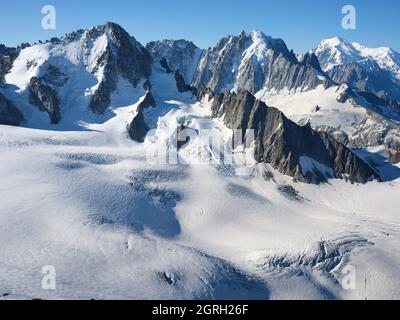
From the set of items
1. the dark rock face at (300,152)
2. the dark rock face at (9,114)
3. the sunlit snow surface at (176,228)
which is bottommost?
the sunlit snow surface at (176,228)

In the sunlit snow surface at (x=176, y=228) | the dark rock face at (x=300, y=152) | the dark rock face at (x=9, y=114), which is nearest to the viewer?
the sunlit snow surface at (x=176, y=228)

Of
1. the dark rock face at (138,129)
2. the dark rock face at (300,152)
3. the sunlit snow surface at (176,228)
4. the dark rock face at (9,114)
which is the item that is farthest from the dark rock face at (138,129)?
the dark rock face at (9,114)

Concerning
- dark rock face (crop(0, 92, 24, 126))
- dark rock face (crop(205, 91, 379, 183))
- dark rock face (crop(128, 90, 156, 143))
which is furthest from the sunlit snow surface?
dark rock face (crop(128, 90, 156, 143))

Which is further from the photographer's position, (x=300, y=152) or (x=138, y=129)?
(x=138, y=129)

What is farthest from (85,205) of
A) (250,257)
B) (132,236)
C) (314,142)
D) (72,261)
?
(314,142)

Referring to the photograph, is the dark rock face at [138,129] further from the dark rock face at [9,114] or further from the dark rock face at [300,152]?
the dark rock face at [9,114]

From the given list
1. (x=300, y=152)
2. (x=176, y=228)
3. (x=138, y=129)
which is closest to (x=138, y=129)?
(x=138, y=129)

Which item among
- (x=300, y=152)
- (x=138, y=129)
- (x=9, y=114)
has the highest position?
(x=9, y=114)

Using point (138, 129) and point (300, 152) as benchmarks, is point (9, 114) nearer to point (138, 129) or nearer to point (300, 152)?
point (138, 129)
